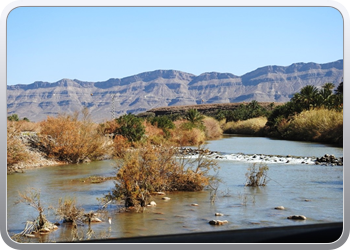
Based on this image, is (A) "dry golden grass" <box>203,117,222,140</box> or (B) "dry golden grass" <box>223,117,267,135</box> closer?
(A) "dry golden grass" <box>203,117,222,140</box>

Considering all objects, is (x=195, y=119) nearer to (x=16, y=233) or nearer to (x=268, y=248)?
(x=16, y=233)

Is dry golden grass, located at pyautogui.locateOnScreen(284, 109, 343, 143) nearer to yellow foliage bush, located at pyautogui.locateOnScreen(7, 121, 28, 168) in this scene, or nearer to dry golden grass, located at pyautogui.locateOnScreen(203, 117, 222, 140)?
dry golden grass, located at pyautogui.locateOnScreen(203, 117, 222, 140)

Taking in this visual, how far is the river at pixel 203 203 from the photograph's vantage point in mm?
8422

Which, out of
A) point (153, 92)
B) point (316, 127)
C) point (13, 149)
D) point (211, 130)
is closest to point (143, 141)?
point (13, 149)

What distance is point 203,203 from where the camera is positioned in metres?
10.7

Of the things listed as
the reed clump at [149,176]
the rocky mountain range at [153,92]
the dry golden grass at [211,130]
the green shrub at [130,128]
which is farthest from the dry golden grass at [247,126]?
the rocky mountain range at [153,92]

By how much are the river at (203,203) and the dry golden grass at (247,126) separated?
32238 mm

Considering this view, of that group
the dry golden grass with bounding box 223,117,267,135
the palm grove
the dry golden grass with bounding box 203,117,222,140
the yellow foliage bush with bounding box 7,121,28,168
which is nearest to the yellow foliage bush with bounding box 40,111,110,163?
the palm grove

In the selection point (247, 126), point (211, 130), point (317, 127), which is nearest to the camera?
point (317, 127)

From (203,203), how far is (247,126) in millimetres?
42521

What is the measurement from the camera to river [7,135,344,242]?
8.42 meters

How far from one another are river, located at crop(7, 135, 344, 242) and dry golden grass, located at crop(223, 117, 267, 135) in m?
32.2

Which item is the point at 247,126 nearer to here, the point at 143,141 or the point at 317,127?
the point at 317,127

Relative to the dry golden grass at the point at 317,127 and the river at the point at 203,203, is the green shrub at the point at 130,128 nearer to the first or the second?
the river at the point at 203,203
